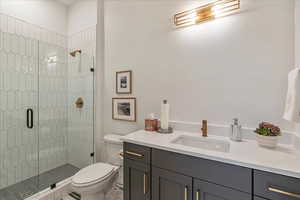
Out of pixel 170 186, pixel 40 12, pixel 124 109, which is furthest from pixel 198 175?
pixel 40 12

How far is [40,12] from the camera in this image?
2244mm

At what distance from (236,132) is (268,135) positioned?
0.72 ft

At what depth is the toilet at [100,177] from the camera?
1312 millimetres

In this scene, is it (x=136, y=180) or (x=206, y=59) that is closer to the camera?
(x=136, y=180)

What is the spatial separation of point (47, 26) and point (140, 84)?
2003 millimetres

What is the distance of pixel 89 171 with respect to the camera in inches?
59.1

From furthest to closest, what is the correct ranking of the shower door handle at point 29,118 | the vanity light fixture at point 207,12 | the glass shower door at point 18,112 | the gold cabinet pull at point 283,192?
1. the shower door handle at point 29,118
2. the glass shower door at point 18,112
3. the vanity light fixture at point 207,12
4. the gold cabinet pull at point 283,192

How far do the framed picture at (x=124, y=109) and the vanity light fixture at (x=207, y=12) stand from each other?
1.09 m

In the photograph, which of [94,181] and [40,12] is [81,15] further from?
[94,181]

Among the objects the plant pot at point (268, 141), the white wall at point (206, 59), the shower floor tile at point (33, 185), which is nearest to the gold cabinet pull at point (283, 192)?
the plant pot at point (268, 141)

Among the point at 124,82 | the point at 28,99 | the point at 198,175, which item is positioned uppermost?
the point at 124,82

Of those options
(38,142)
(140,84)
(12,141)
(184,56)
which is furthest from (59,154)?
(184,56)

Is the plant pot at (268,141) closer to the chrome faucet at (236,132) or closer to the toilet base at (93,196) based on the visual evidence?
the chrome faucet at (236,132)

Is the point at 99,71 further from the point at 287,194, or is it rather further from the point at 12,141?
the point at 287,194
